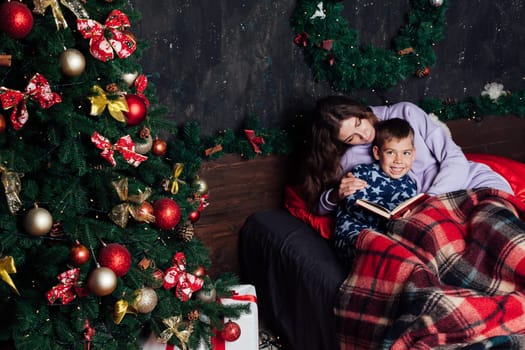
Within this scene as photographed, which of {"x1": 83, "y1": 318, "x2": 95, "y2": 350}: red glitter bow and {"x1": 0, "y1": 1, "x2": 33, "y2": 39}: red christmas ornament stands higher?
{"x1": 0, "y1": 1, "x2": 33, "y2": 39}: red christmas ornament

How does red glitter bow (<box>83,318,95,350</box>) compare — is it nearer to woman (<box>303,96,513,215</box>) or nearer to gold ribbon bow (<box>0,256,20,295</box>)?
gold ribbon bow (<box>0,256,20,295</box>)

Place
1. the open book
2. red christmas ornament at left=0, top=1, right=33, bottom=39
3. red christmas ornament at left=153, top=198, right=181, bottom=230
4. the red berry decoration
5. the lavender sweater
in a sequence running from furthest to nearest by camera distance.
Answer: the red berry decoration < the lavender sweater < the open book < red christmas ornament at left=153, top=198, right=181, bottom=230 < red christmas ornament at left=0, top=1, right=33, bottom=39

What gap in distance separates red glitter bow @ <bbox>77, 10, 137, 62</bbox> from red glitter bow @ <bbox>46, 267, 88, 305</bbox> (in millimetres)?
571

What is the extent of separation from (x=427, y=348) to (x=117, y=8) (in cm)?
126

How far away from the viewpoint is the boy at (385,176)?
232 centimetres

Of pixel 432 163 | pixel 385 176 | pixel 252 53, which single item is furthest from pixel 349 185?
pixel 252 53

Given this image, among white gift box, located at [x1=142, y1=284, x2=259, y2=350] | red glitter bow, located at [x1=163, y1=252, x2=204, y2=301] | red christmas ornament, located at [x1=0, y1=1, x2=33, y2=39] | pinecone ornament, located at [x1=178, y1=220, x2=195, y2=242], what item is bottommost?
white gift box, located at [x1=142, y1=284, x2=259, y2=350]

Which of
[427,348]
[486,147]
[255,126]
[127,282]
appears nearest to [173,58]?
[255,126]

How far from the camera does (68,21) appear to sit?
5.04 ft

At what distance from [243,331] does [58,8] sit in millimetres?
1194

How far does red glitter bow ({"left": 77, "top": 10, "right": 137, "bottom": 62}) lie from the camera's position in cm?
147

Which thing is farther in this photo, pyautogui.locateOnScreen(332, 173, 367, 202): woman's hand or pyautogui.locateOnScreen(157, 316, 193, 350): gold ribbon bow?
pyautogui.locateOnScreen(332, 173, 367, 202): woman's hand

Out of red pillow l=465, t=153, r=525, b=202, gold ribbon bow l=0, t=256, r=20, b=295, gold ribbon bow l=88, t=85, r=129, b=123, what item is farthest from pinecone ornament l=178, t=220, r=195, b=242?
red pillow l=465, t=153, r=525, b=202

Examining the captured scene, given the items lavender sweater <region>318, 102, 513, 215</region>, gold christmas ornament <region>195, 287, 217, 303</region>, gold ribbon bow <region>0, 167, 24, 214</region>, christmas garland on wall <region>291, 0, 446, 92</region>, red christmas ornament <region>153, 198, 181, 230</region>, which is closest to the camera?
gold ribbon bow <region>0, 167, 24, 214</region>
